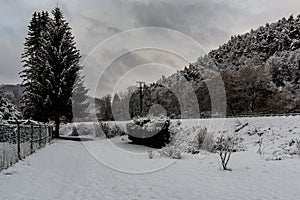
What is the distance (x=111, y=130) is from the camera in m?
35.2

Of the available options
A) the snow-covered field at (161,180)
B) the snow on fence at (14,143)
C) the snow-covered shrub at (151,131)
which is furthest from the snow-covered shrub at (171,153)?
the snow-covered shrub at (151,131)

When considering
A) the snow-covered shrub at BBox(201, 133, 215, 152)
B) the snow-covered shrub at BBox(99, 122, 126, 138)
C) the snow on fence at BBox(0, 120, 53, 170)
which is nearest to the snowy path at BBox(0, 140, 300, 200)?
the snow on fence at BBox(0, 120, 53, 170)

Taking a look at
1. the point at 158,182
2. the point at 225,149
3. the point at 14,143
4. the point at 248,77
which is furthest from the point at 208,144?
the point at 248,77

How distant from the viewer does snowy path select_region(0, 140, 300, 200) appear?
282 inches

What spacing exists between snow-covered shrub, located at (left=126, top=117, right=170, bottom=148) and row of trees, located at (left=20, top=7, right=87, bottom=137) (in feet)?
22.4

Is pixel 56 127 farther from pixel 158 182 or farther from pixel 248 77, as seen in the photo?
pixel 248 77

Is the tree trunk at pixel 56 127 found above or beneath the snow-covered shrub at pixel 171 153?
above

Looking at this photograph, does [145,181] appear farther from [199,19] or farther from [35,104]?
[35,104]

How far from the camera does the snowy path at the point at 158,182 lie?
23.5ft

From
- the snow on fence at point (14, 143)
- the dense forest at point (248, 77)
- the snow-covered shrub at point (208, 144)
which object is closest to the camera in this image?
the snow on fence at point (14, 143)

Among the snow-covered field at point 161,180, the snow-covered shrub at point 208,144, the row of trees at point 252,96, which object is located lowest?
the snow-covered field at point 161,180

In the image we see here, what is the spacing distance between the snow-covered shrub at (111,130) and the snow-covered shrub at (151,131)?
603 centimetres

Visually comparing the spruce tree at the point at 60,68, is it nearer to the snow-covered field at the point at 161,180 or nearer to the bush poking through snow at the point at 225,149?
the bush poking through snow at the point at 225,149

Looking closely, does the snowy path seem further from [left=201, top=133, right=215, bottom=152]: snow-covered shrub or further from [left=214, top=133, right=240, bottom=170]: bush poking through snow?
[left=201, top=133, right=215, bottom=152]: snow-covered shrub
